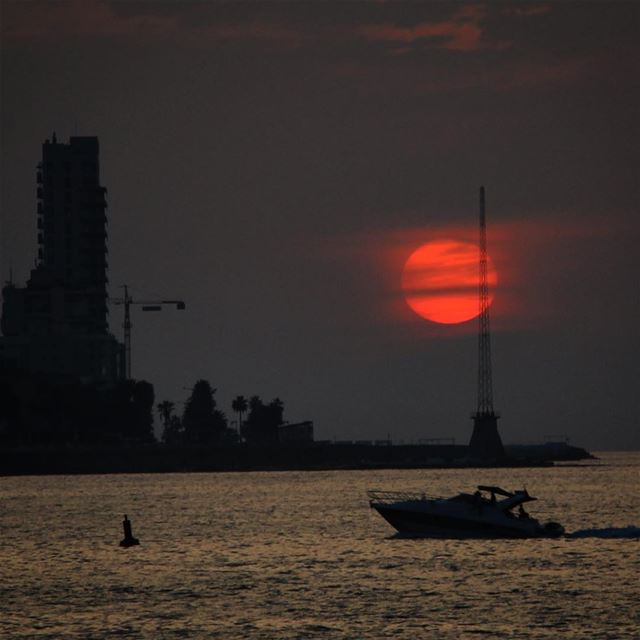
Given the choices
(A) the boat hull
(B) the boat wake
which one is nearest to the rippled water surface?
(B) the boat wake

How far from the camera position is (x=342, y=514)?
559ft

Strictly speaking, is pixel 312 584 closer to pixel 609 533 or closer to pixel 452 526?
pixel 452 526

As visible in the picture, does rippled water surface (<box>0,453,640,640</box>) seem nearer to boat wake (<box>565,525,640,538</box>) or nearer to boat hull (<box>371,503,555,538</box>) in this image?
boat wake (<box>565,525,640,538</box>)

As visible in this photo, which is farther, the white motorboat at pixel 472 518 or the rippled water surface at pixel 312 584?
the white motorboat at pixel 472 518

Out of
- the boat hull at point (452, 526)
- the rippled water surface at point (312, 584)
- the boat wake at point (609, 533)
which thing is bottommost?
the rippled water surface at point (312, 584)

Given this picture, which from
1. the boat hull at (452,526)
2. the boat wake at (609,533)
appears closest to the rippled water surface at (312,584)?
the boat wake at (609,533)

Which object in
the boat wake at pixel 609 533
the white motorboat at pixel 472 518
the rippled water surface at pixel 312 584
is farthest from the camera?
the boat wake at pixel 609 533

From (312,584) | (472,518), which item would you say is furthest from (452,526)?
(312,584)

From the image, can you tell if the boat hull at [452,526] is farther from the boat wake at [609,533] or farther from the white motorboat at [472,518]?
the boat wake at [609,533]

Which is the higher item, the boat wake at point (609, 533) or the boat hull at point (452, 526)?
the boat hull at point (452, 526)

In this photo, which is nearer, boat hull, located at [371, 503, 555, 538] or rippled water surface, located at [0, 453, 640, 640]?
rippled water surface, located at [0, 453, 640, 640]

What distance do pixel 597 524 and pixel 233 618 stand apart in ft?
249

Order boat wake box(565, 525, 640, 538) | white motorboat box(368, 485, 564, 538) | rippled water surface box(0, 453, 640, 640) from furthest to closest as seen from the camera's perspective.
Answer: boat wake box(565, 525, 640, 538) → white motorboat box(368, 485, 564, 538) → rippled water surface box(0, 453, 640, 640)

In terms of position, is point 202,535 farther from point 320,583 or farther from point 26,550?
point 320,583
